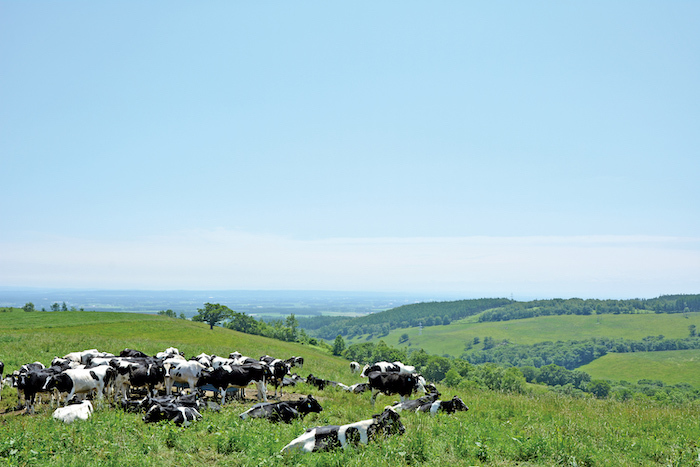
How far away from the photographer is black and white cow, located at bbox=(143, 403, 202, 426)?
1085 centimetres

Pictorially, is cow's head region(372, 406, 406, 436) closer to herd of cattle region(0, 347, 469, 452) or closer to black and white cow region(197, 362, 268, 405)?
herd of cattle region(0, 347, 469, 452)

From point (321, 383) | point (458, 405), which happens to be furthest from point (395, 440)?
point (321, 383)

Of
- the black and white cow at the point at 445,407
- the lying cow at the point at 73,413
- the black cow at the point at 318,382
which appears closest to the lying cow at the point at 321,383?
the black cow at the point at 318,382

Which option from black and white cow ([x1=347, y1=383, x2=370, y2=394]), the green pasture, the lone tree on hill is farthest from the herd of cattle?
the green pasture

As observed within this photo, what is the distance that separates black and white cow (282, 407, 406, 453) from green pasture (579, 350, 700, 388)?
6699 inches

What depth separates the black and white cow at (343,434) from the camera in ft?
29.5

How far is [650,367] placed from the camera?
155 metres

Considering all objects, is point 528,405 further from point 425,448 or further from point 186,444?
point 186,444

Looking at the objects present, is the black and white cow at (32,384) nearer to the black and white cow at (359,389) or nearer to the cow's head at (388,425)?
the cow's head at (388,425)

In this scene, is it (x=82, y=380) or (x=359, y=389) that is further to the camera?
(x=359, y=389)

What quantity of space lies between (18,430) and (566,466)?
39.8 ft

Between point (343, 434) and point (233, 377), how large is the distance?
6925mm

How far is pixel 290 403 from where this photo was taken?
41.1 feet

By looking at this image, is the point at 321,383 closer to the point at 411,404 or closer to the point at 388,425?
the point at 411,404
